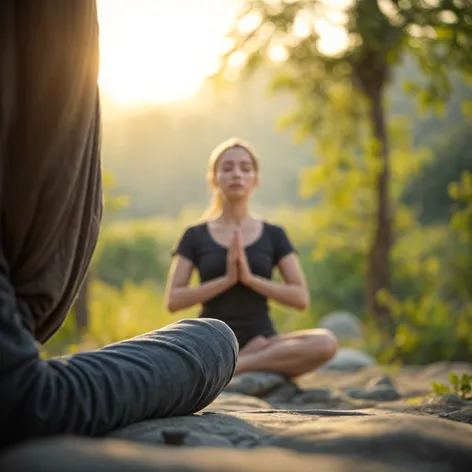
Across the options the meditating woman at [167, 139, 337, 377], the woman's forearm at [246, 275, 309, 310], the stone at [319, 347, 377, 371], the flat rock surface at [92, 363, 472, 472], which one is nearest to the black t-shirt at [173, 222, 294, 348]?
the meditating woman at [167, 139, 337, 377]

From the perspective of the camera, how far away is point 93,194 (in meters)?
2.22

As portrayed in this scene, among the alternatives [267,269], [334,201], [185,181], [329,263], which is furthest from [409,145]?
[185,181]

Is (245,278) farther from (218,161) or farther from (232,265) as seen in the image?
(218,161)

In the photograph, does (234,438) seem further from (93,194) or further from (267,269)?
(267,269)

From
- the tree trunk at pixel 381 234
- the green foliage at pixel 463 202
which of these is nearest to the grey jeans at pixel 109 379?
the green foliage at pixel 463 202

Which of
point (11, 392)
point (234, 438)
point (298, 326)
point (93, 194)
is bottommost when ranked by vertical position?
point (298, 326)

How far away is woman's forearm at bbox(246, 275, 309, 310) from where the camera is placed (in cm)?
498

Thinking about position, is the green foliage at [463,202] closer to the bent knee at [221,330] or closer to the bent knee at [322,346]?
the bent knee at [322,346]

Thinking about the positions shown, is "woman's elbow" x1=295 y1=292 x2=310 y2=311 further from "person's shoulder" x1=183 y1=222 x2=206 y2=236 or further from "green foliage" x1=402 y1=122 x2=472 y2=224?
"green foliage" x1=402 y1=122 x2=472 y2=224

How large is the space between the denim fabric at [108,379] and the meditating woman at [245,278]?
8.32 ft

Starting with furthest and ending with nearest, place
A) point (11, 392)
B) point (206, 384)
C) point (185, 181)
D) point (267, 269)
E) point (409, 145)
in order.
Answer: point (185, 181) → point (409, 145) → point (267, 269) → point (206, 384) → point (11, 392)

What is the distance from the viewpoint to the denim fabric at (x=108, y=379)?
1886 mm

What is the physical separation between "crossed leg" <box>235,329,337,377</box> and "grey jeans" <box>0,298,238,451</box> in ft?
8.53

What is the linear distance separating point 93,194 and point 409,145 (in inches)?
411
